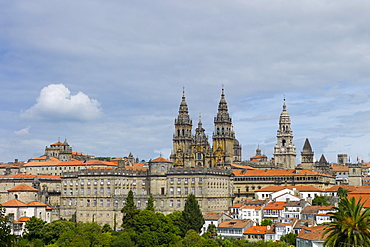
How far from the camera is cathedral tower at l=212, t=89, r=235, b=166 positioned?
164 m

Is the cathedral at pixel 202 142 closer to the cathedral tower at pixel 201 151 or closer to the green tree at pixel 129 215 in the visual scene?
the cathedral tower at pixel 201 151

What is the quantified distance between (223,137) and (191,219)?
65.5 meters

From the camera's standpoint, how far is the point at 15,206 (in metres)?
114

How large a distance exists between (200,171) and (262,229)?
24428mm

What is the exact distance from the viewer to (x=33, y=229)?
10412 cm

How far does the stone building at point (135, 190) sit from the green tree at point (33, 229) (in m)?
16.5

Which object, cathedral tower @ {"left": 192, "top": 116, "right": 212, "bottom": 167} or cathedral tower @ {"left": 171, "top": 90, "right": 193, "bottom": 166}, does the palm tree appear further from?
cathedral tower @ {"left": 171, "top": 90, "right": 193, "bottom": 166}

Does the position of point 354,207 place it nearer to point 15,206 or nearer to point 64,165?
point 15,206

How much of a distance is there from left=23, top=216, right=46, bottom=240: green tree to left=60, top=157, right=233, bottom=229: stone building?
1646cm

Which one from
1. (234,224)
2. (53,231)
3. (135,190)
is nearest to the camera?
(53,231)

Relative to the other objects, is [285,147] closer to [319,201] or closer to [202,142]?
[202,142]

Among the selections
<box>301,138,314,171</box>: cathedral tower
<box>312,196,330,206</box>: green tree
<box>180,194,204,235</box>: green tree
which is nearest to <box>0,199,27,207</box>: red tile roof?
<box>180,194,204,235</box>: green tree

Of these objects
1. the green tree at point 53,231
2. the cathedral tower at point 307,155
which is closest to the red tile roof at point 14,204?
the green tree at point 53,231

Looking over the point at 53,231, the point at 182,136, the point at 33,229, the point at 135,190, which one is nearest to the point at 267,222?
the point at 135,190
